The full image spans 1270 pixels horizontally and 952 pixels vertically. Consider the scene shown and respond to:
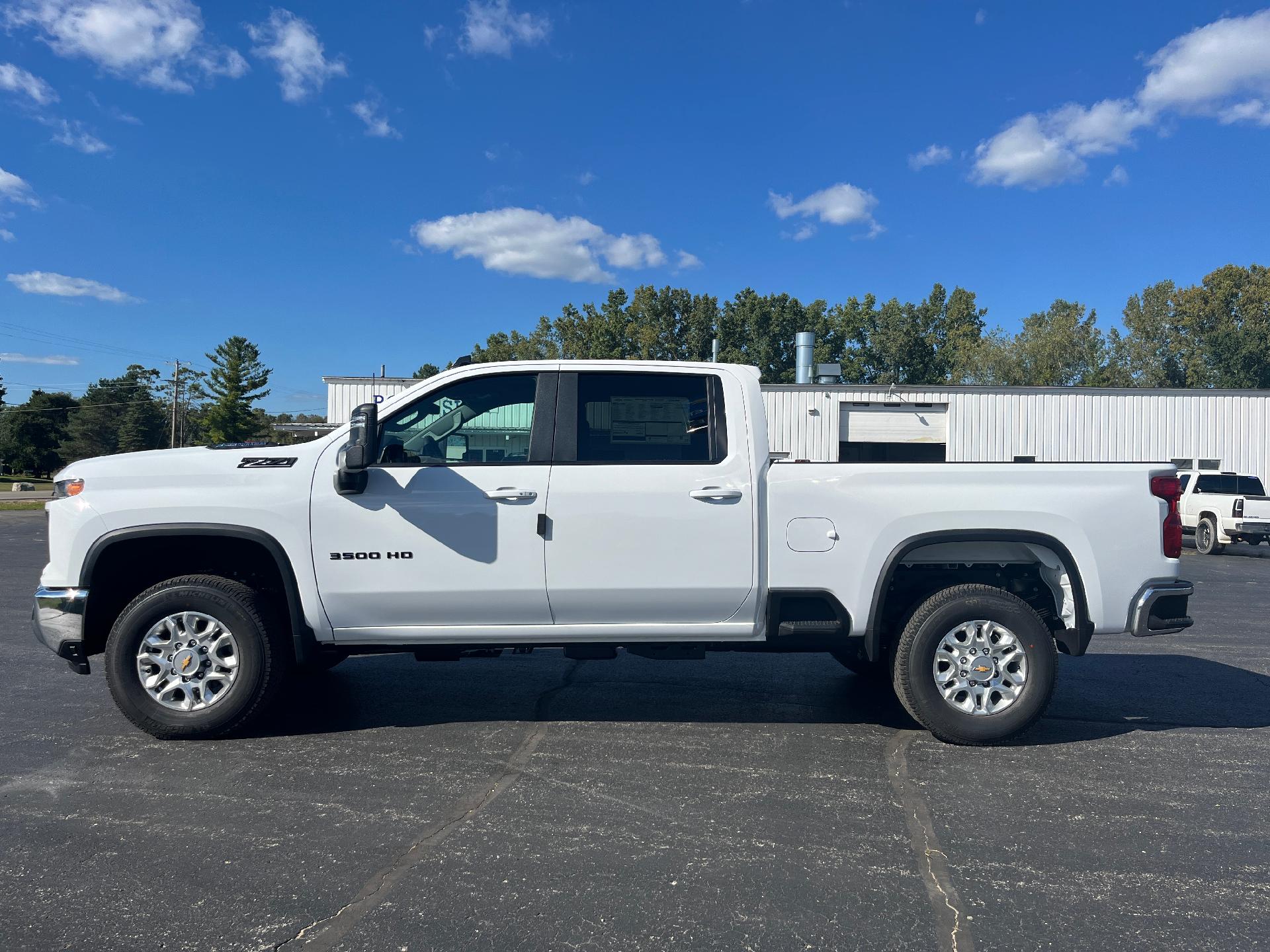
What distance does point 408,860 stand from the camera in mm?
3420

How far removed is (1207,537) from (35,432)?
8306 cm

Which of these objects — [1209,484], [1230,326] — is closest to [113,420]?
[1209,484]

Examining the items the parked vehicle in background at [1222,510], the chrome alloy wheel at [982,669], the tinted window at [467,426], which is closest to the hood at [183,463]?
the tinted window at [467,426]

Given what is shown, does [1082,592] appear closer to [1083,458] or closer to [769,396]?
[769,396]

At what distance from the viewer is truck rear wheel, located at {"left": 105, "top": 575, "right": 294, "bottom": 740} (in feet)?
15.3

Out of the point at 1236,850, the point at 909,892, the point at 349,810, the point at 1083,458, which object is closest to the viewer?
the point at 909,892

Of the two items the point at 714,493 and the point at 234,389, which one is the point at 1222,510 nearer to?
the point at 714,493

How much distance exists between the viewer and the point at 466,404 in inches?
Answer: 194

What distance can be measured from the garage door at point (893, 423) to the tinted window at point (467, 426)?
21277mm

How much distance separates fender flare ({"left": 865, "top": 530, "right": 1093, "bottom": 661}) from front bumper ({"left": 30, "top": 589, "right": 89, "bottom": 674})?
4081mm

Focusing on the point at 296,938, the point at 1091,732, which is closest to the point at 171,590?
the point at 296,938

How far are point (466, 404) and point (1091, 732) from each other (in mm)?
3985

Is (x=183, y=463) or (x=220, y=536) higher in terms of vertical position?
(x=183, y=463)

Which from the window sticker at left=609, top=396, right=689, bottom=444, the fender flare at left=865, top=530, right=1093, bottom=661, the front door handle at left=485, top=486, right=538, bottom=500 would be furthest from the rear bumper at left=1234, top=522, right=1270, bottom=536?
the front door handle at left=485, top=486, right=538, bottom=500
